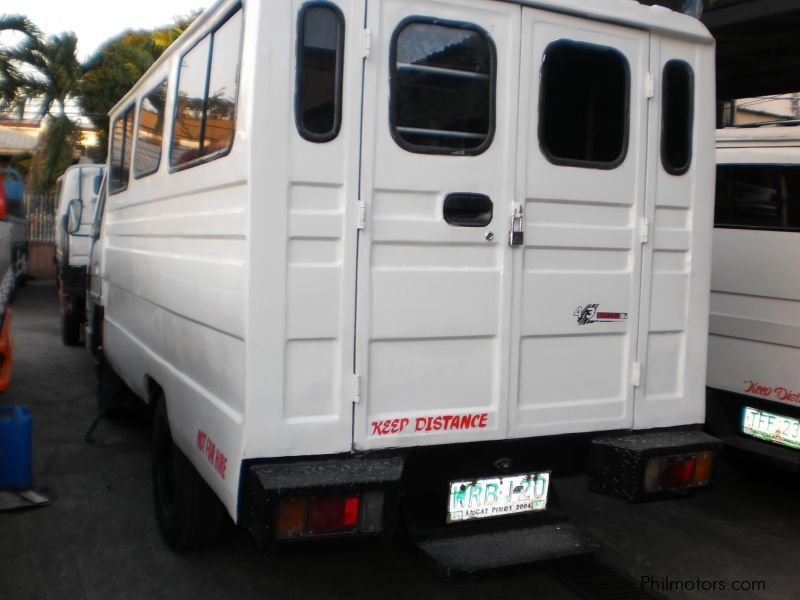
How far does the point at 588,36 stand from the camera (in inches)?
139

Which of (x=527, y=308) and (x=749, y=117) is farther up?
(x=749, y=117)

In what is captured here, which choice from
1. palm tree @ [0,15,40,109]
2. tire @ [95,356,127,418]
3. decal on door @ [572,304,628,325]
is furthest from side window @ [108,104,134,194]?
palm tree @ [0,15,40,109]

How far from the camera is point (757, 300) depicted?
509cm

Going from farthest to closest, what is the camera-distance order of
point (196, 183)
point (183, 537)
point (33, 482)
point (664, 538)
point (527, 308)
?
point (33, 482) < point (664, 538) < point (183, 537) < point (196, 183) < point (527, 308)

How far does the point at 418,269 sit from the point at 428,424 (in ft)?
1.98

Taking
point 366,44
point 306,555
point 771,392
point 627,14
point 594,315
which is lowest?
point 306,555

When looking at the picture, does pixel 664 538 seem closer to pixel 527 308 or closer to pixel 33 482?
pixel 527 308

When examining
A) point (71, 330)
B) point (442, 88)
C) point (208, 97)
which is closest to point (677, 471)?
point (442, 88)

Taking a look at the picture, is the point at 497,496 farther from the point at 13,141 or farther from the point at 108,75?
the point at 13,141

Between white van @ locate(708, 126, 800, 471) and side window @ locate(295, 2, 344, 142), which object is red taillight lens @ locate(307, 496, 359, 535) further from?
white van @ locate(708, 126, 800, 471)

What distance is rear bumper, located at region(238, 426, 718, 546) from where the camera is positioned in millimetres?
2916

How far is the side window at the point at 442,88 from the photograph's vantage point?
322cm

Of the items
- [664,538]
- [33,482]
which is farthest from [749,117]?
[33,482]

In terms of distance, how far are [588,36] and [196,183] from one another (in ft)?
5.88
